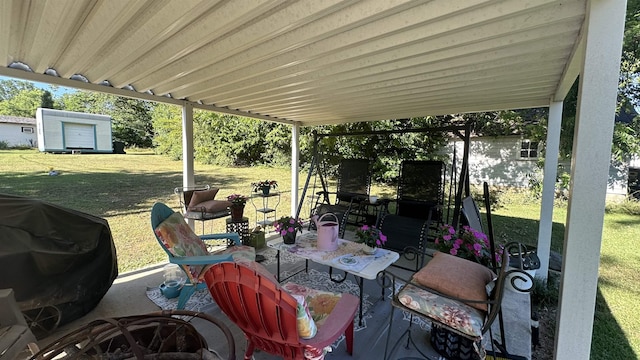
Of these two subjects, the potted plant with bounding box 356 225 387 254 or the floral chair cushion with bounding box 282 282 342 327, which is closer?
the floral chair cushion with bounding box 282 282 342 327

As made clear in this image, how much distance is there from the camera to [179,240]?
2449 mm

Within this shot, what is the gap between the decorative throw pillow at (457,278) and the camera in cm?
168

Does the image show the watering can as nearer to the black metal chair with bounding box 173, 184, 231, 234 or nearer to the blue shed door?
the black metal chair with bounding box 173, 184, 231, 234

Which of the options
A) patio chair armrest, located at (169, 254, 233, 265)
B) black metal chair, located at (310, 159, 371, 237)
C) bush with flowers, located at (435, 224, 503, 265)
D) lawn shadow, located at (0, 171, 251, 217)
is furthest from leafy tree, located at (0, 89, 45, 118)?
bush with flowers, located at (435, 224, 503, 265)

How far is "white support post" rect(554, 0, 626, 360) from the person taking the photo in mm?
1188

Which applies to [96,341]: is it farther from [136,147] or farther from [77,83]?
[136,147]

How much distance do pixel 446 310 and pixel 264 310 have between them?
3.61 feet

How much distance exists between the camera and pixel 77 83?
10.0ft

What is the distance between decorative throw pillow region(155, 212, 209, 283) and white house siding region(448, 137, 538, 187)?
8.83 metres

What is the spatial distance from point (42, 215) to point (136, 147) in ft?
67.5

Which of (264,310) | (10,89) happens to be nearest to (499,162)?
(264,310)

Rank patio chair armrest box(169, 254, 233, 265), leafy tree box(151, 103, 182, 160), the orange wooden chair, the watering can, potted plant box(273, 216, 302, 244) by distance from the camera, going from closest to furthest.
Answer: the orange wooden chair → patio chair armrest box(169, 254, 233, 265) → the watering can → potted plant box(273, 216, 302, 244) → leafy tree box(151, 103, 182, 160)

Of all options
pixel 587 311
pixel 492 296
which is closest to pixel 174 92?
pixel 492 296

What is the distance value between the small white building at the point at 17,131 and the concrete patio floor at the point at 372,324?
2043 centimetres
